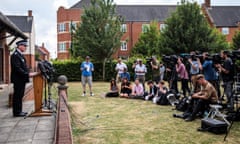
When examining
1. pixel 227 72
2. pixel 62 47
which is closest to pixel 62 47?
pixel 62 47

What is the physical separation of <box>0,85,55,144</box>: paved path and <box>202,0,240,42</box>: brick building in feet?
132

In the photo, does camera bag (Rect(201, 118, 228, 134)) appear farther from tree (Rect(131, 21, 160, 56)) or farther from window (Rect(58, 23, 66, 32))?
window (Rect(58, 23, 66, 32))

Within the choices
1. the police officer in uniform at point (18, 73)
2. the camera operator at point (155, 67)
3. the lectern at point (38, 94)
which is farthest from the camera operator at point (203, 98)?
the camera operator at point (155, 67)

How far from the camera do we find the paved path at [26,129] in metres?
5.17

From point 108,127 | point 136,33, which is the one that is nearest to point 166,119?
point 108,127

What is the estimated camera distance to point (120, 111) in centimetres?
898

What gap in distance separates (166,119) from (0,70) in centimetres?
1112

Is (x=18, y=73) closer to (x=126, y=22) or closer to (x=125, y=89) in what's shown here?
(x=125, y=89)

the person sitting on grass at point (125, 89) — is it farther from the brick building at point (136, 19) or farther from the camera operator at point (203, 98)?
the brick building at point (136, 19)

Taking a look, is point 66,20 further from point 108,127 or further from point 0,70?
point 108,127

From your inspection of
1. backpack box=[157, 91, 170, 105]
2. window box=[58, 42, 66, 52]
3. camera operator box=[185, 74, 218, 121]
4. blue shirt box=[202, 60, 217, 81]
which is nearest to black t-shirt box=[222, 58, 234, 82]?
blue shirt box=[202, 60, 217, 81]

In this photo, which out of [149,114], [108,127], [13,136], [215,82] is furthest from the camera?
[215,82]

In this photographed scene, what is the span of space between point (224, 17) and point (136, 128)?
142 feet

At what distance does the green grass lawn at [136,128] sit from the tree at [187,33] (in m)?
15.7
